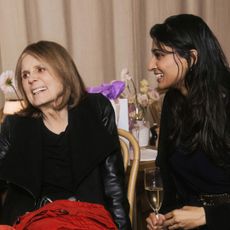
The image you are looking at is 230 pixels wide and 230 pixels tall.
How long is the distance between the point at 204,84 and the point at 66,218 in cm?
67

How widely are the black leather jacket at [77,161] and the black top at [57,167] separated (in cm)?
3

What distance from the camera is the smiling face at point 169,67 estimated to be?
4.72ft

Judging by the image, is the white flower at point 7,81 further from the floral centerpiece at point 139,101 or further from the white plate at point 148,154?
the white plate at point 148,154

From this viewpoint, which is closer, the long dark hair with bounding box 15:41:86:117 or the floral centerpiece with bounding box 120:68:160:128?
the long dark hair with bounding box 15:41:86:117

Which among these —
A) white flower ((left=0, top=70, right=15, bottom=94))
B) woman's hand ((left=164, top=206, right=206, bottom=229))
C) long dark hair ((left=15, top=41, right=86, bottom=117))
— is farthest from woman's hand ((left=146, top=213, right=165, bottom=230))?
white flower ((left=0, top=70, right=15, bottom=94))

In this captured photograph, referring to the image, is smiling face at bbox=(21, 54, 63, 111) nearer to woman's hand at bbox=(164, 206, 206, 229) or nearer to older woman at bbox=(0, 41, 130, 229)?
older woman at bbox=(0, 41, 130, 229)

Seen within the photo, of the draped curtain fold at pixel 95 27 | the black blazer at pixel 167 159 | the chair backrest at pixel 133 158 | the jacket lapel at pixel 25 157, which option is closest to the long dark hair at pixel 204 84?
the black blazer at pixel 167 159

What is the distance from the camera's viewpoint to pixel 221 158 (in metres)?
1.41

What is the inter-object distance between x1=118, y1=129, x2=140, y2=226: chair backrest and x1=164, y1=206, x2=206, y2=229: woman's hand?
0.25m

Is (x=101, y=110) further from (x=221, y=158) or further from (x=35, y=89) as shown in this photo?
(x=221, y=158)

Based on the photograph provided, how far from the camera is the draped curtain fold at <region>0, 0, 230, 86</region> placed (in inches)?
96.9

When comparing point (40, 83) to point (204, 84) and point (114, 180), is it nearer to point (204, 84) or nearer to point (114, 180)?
point (114, 180)

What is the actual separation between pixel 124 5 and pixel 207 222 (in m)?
1.76

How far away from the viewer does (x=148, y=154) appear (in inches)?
77.0
